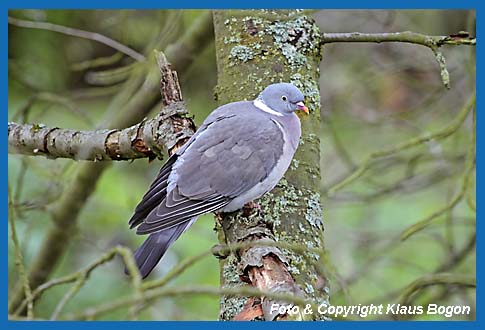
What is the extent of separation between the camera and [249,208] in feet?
6.15

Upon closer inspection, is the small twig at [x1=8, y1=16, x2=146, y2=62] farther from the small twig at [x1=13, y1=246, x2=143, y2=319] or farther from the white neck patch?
the small twig at [x1=13, y1=246, x2=143, y2=319]

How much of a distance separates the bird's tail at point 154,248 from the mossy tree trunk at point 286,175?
13cm

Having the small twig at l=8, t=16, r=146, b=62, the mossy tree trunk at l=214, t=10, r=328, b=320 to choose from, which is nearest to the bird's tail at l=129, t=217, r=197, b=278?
the mossy tree trunk at l=214, t=10, r=328, b=320

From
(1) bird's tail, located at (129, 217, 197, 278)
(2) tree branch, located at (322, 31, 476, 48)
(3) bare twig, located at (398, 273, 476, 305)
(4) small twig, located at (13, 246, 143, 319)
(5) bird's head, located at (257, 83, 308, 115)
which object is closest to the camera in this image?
(4) small twig, located at (13, 246, 143, 319)

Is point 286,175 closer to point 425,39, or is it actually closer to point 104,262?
point 425,39

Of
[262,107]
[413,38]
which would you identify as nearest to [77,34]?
[262,107]

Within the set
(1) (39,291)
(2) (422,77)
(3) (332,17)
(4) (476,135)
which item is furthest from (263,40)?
(2) (422,77)

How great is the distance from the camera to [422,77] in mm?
3477

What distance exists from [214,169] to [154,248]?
27cm

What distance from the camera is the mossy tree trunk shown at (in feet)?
5.52

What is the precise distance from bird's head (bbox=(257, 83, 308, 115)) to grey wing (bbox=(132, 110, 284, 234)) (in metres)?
0.08

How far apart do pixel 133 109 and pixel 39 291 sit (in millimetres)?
993

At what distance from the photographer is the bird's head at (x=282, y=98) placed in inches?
80.3

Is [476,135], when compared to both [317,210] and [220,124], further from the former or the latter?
[220,124]
